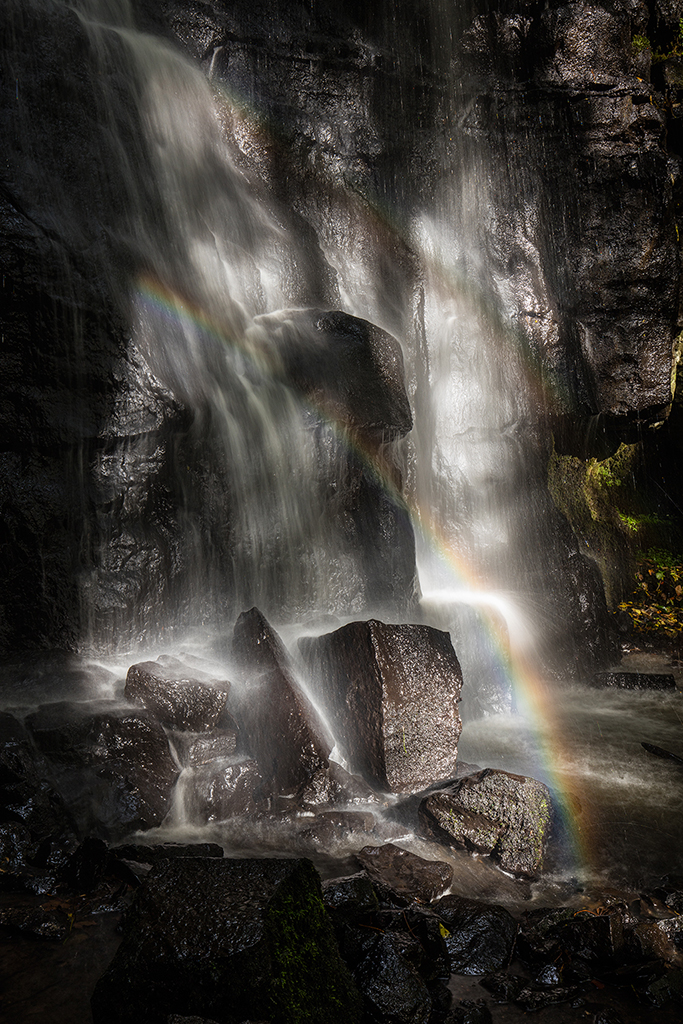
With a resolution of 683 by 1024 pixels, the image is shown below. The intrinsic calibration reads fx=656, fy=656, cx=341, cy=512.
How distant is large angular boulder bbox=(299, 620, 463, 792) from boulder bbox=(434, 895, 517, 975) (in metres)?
2.00

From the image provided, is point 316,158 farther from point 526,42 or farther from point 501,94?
point 526,42

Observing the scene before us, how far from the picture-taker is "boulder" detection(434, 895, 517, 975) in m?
3.05

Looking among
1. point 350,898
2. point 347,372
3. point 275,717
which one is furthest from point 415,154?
point 350,898

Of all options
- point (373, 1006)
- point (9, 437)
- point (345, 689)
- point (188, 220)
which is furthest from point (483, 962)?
point (188, 220)

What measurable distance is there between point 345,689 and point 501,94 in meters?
11.9

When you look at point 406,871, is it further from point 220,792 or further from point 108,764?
point 108,764

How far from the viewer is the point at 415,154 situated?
1255 centimetres

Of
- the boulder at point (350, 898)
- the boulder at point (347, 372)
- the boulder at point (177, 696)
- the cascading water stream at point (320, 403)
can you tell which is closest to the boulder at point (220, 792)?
the cascading water stream at point (320, 403)

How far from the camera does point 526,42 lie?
12281mm

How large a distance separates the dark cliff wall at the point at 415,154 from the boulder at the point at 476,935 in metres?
4.88

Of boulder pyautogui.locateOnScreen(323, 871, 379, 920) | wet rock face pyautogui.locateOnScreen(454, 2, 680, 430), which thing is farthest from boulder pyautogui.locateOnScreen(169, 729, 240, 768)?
wet rock face pyautogui.locateOnScreen(454, 2, 680, 430)

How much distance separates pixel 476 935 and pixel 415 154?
42.4ft

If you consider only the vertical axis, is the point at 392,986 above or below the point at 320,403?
below

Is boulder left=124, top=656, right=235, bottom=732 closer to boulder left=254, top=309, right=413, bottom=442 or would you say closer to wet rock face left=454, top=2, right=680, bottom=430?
boulder left=254, top=309, right=413, bottom=442
